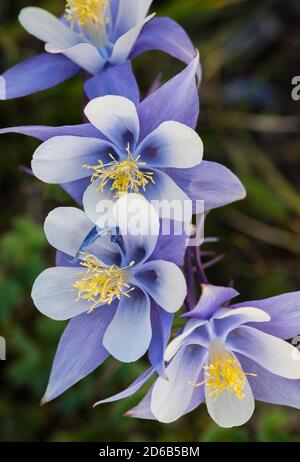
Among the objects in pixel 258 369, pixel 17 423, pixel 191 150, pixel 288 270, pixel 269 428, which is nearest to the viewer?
pixel 191 150

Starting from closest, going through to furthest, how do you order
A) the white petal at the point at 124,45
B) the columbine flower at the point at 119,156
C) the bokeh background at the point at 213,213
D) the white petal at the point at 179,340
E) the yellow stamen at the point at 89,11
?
the white petal at the point at 179,340 → the columbine flower at the point at 119,156 → the white petal at the point at 124,45 → the yellow stamen at the point at 89,11 → the bokeh background at the point at 213,213

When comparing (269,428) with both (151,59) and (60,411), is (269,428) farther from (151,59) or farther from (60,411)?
(151,59)

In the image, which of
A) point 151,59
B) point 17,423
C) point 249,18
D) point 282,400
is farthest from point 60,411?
point 249,18

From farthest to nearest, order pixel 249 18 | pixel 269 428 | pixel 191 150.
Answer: pixel 249 18 < pixel 269 428 < pixel 191 150

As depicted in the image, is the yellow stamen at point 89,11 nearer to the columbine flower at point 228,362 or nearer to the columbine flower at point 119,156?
the columbine flower at point 119,156

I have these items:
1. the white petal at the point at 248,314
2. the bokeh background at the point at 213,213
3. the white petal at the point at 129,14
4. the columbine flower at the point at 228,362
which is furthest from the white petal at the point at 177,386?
the white petal at the point at 129,14

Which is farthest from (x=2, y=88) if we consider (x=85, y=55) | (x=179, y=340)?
(x=179, y=340)
